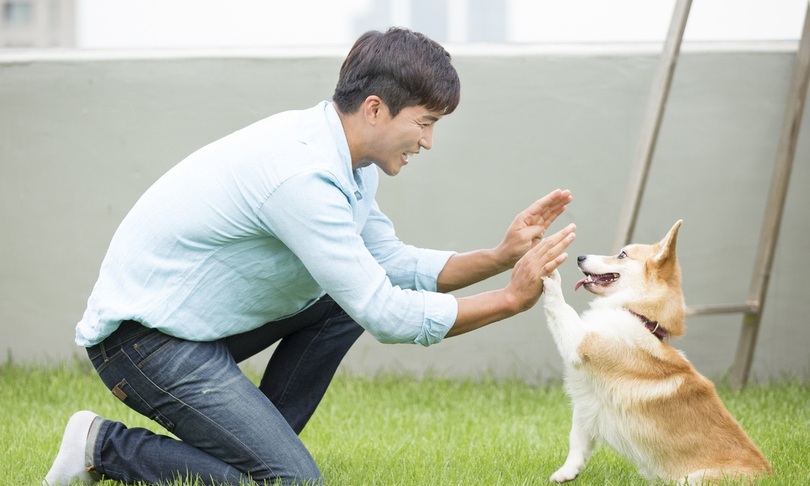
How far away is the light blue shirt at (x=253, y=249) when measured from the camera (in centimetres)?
231

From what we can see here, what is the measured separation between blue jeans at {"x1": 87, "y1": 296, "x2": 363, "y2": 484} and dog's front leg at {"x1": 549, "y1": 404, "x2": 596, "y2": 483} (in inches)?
28.9

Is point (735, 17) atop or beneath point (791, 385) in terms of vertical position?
atop

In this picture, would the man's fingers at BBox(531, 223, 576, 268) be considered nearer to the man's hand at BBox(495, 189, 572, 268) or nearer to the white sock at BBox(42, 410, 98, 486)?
the man's hand at BBox(495, 189, 572, 268)

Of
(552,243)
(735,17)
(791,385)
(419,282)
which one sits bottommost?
(791,385)

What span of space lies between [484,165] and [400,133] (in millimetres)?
2308

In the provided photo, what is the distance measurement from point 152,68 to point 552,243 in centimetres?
292

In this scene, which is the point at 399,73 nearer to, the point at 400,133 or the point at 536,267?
the point at 400,133

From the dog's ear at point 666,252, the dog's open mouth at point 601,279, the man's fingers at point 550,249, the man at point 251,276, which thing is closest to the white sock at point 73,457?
the man at point 251,276

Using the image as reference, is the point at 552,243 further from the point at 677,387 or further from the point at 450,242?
the point at 450,242

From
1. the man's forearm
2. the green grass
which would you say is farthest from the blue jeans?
the man's forearm

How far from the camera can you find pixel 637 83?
4652 millimetres

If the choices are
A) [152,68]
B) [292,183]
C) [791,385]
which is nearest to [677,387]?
[292,183]

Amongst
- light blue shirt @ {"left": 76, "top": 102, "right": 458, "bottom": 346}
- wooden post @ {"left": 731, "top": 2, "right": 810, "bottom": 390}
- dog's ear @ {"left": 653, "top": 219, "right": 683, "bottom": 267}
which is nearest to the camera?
light blue shirt @ {"left": 76, "top": 102, "right": 458, "bottom": 346}

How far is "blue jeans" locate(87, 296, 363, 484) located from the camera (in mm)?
2455
